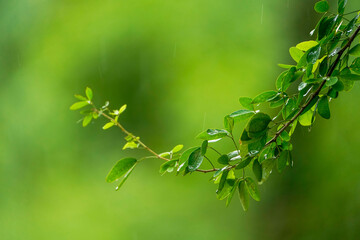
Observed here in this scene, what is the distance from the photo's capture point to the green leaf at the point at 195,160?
77 cm

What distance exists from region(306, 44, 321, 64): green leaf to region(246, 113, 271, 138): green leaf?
0.38 ft

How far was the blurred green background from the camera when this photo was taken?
268cm

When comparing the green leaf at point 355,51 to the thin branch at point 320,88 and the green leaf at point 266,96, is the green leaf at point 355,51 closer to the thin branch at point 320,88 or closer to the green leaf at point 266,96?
the thin branch at point 320,88

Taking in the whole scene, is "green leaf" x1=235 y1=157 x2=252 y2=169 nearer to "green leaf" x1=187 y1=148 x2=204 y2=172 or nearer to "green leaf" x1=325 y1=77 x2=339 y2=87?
"green leaf" x1=187 y1=148 x2=204 y2=172

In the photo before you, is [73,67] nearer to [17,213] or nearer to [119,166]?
[17,213]

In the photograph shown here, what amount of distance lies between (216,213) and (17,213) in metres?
1.39

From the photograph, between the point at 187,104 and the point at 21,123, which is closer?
the point at 187,104

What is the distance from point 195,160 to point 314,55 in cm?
26

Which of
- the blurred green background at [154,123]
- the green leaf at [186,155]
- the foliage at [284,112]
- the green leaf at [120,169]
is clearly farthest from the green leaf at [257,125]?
the blurred green background at [154,123]

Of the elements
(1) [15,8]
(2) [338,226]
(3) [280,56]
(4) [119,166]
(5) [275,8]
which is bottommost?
(4) [119,166]

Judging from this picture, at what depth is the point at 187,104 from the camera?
2924 mm

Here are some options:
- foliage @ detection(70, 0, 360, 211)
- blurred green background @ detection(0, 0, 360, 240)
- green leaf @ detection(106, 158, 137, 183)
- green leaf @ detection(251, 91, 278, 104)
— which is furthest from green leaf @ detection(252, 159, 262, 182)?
blurred green background @ detection(0, 0, 360, 240)

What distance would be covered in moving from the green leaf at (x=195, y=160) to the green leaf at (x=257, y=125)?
93 mm

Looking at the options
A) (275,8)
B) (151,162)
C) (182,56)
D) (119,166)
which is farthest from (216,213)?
(119,166)
